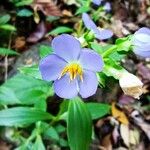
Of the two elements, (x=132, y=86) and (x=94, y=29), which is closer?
(x=132, y=86)

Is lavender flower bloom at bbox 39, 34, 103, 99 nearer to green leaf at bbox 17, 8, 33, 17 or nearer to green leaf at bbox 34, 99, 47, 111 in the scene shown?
green leaf at bbox 34, 99, 47, 111

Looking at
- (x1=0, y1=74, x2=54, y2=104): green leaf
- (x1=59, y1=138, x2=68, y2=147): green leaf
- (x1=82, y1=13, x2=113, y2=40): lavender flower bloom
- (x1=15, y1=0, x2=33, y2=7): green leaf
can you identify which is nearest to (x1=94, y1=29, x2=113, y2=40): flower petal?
(x1=82, y1=13, x2=113, y2=40): lavender flower bloom

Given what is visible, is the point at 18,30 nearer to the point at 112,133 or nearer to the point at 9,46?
the point at 9,46

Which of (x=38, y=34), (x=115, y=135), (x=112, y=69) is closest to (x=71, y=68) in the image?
(x=112, y=69)

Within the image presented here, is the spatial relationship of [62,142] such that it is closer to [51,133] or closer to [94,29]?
[51,133]

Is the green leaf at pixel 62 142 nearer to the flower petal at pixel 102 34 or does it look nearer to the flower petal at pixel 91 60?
the flower petal at pixel 102 34

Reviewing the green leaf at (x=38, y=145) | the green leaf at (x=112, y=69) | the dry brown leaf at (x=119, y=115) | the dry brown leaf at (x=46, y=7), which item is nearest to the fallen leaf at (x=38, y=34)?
the dry brown leaf at (x=46, y=7)

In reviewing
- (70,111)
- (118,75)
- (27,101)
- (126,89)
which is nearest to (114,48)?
(118,75)
